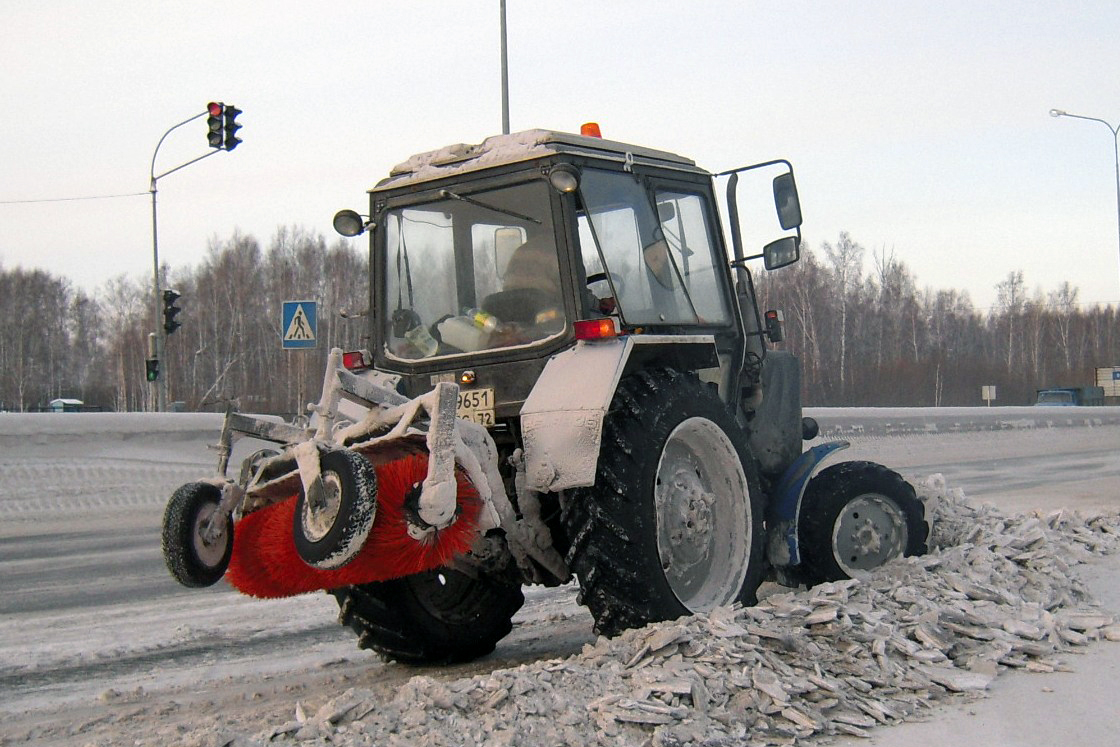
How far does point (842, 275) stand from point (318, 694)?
197ft

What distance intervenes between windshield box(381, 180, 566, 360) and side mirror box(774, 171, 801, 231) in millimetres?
1467

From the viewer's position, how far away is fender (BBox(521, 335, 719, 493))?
14.6 ft

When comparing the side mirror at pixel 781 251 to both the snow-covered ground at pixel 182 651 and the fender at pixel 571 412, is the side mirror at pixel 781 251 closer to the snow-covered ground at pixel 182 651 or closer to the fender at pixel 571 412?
the fender at pixel 571 412

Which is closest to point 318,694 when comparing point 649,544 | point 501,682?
point 501,682

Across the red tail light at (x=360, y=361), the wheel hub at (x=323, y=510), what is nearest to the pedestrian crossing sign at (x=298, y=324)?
the red tail light at (x=360, y=361)

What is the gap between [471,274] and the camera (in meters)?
5.49

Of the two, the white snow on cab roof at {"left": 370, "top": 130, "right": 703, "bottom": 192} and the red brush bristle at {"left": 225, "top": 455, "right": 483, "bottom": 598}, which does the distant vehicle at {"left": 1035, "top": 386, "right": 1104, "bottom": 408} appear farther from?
the red brush bristle at {"left": 225, "top": 455, "right": 483, "bottom": 598}

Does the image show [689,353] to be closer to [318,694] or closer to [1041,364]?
[318,694]

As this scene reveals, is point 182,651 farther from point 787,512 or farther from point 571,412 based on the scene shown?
point 787,512

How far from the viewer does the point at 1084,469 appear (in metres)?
17.3

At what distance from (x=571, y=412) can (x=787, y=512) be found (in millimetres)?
1732

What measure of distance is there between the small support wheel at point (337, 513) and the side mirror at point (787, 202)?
9.53 ft

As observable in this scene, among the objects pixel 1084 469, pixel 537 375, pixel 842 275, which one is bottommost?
pixel 1084 469

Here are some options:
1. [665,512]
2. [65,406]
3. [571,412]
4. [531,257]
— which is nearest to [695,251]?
[531,257]
